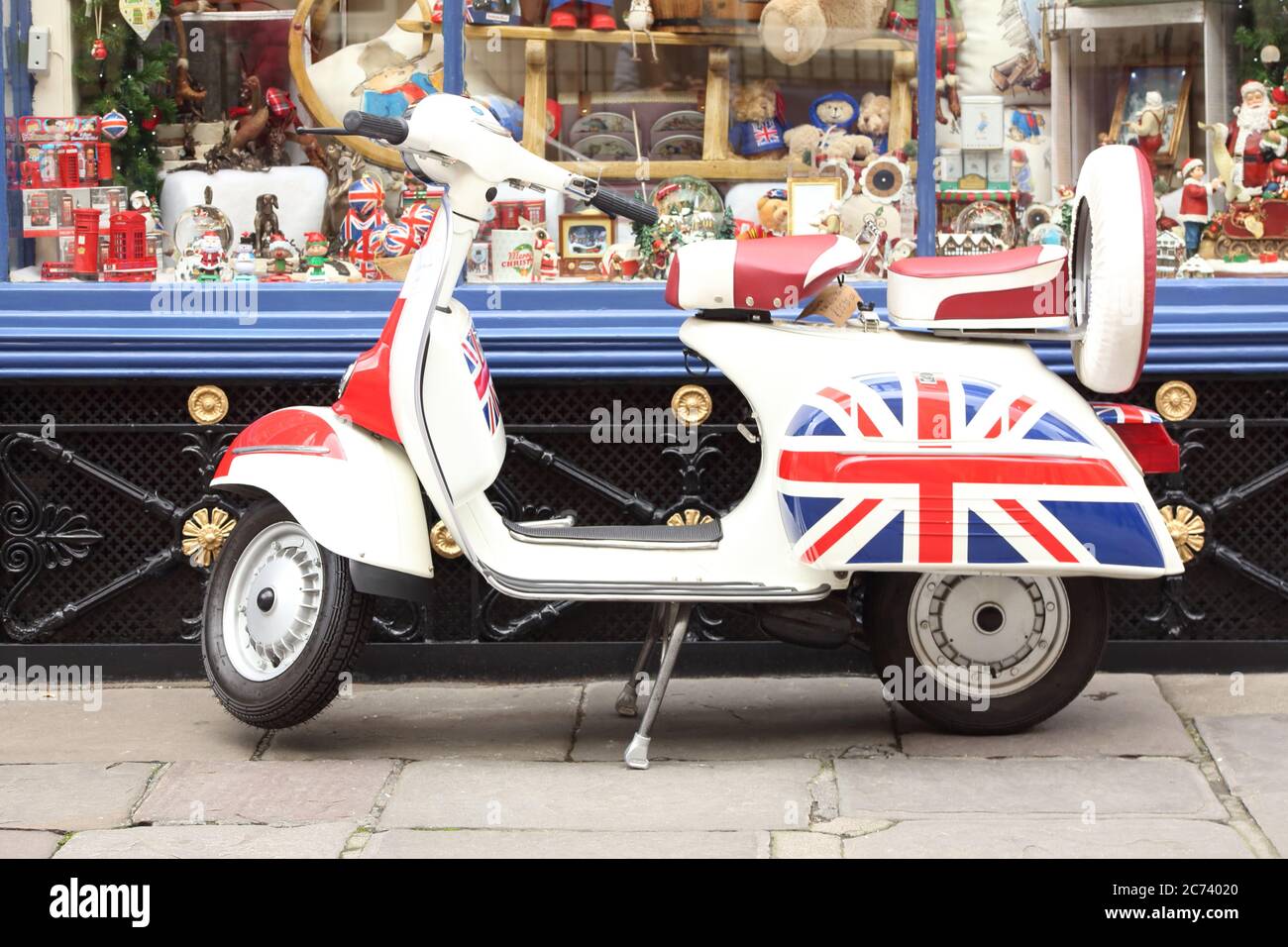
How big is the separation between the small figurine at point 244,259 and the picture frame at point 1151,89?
2731mm

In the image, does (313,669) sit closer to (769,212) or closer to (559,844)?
(559,844)

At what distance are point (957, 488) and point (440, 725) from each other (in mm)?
1644

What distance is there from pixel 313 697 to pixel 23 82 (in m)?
2.41

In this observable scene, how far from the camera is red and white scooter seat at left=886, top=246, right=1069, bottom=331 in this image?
475cm

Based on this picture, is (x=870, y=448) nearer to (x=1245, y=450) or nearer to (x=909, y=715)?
(x=909, y=715)

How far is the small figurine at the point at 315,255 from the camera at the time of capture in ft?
19.6

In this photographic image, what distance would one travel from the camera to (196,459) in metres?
5.72

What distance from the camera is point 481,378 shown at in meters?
4.86

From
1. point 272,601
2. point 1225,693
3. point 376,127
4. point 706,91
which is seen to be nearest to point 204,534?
point 272,601

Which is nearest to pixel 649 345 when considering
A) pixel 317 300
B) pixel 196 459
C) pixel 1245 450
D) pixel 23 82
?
pixel 317 300

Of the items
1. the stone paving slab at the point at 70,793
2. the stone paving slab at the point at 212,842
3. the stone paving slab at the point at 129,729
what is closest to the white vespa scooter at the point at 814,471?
the stone paving slab at the point at 129,729

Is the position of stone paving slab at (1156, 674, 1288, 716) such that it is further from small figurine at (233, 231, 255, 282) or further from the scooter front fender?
small figurine at (233, 231, 255, 282)

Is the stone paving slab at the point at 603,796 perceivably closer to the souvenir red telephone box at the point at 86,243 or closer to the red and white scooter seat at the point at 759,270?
the red and white scooter seat at the point at 759,270
